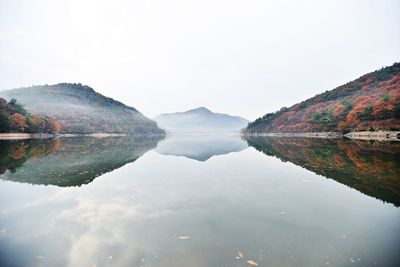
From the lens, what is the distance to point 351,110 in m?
79.4

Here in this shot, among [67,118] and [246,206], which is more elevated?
[67,118]

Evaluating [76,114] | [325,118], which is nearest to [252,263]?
[325,118]

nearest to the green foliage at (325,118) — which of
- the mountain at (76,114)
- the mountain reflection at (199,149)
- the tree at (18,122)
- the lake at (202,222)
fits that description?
the mountain reflection at (199,149)

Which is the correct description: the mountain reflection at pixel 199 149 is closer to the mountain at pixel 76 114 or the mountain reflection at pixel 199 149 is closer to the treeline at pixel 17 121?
the treeline at pixel 17 121

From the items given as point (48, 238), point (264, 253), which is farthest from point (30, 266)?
point (264, 253)

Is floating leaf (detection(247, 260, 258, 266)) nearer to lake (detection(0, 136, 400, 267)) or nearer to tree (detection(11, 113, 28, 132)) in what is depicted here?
lake (detection(0, 136, 400, 267))

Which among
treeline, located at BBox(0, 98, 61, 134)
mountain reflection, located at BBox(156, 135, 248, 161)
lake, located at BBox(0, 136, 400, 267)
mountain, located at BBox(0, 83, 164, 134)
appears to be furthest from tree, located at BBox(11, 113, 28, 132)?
lake, located at BBox(0, 136, 400, 267)

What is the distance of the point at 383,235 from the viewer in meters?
6.56

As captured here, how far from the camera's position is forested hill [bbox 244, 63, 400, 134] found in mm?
64938

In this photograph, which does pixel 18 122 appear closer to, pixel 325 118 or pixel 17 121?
pixel 17 121

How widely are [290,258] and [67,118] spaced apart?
146637 mm

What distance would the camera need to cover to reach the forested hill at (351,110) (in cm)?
6494

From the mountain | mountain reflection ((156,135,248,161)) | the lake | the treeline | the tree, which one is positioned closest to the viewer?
the lake

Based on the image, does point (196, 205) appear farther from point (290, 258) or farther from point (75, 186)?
point (75, 186)
